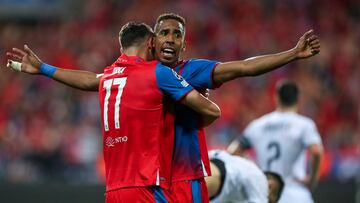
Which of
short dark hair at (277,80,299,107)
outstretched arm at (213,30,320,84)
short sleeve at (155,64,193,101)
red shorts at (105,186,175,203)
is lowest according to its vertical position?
red shorts at (105,186,175,203)

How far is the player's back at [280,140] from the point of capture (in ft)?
26.9

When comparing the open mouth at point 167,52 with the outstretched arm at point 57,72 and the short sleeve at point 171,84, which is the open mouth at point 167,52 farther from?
the outstretched arm at point 57,72

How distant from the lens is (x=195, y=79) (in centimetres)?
592

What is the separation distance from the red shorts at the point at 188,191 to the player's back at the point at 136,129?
96 mm

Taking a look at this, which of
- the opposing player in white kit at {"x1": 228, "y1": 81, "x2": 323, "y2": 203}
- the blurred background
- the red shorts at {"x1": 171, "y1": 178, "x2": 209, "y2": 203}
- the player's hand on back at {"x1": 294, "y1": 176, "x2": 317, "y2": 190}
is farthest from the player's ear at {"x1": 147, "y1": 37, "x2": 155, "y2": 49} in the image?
the blurred background

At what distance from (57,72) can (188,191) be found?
4.07 ft

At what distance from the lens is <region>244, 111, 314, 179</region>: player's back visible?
8203mm

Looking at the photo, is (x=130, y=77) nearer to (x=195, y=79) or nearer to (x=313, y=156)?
(x=195, y=79)

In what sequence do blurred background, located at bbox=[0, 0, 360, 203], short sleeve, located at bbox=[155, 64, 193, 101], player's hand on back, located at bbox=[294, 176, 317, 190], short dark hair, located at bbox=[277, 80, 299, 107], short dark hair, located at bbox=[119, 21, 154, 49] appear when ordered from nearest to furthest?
short sleeve, located at bbox=[155, 64, 193, 101] → short dark hair, located at bbox=[119, 21, 154, 49] → player's hand on back, located at bbox=[294, 176, 317, 190] → short dark hair, located at bbox=[277, 80, 299, 107] → blurred background, located at bbox=[0, 0, 360, 203]

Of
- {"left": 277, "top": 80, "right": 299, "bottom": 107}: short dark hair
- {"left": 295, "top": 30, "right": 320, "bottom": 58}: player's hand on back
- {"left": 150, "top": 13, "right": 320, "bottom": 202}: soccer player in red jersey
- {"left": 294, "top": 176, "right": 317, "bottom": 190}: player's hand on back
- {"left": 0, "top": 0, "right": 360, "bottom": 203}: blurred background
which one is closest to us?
{"left": 295, "top": 30, "right": 320, "bottom": 58}: player's hand on back

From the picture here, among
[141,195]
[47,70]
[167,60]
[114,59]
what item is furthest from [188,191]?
[114,59]

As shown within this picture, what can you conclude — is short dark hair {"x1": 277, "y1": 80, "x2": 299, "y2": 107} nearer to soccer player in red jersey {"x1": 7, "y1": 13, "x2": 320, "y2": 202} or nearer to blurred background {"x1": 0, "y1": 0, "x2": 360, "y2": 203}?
soccer player in red jersey {"x1": 7, "y1": 13, "x2": 320, "y2": 202}

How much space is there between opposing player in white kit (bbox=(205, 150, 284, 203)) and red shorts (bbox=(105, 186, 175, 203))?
103 centimetres

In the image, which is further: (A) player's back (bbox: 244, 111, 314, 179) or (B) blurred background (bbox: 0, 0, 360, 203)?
(B) blurred background (bbox: 0, 0, 360, 203)
